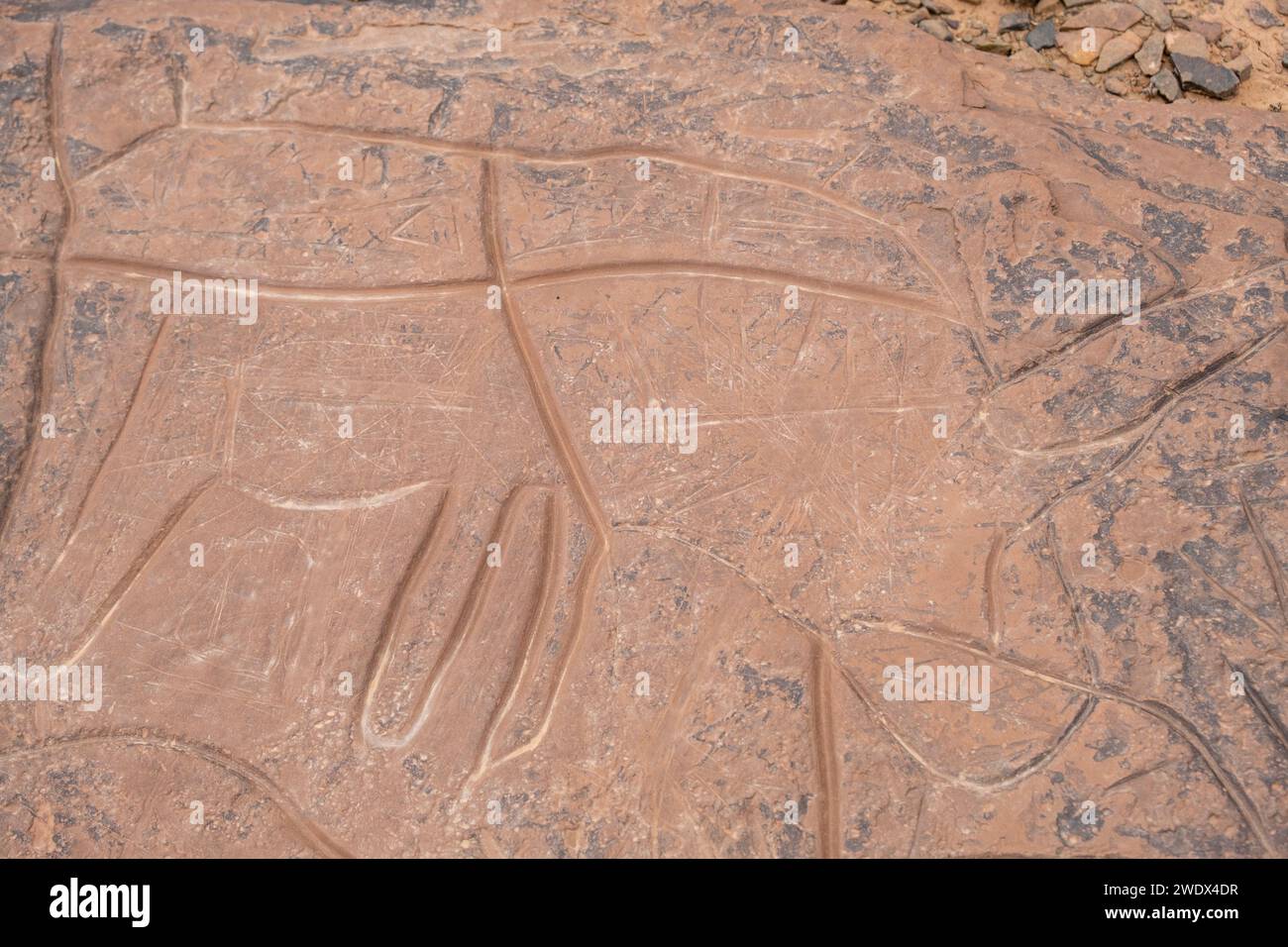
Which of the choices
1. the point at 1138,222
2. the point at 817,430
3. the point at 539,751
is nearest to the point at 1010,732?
the point at 817,430

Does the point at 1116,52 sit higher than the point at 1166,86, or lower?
higher

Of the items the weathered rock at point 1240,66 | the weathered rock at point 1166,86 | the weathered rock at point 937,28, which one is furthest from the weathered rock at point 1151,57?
the weathered rock at point 937,28

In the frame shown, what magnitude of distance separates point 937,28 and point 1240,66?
1.28m

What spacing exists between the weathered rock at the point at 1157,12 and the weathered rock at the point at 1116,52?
120 mm

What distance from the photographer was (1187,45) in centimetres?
489

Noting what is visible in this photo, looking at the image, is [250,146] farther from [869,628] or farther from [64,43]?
[869,628]

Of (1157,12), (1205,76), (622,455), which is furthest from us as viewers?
(1157,12)

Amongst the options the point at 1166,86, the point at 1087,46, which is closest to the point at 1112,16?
the point at 1087,46

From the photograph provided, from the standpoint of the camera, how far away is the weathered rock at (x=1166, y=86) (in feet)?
15.9

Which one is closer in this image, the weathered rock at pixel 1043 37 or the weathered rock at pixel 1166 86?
the weathered rock at pixel 1166 86

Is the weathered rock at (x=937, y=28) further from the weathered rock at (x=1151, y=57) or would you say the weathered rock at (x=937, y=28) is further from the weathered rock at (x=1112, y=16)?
the weathered rock at (x=1151, y=57)

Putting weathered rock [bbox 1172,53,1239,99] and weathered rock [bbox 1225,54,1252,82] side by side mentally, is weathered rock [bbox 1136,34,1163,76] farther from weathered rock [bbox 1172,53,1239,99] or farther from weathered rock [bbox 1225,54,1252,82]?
weathered rock [bbox 1225,54,1252,82]

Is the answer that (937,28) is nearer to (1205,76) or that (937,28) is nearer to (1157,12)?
(1157,12)

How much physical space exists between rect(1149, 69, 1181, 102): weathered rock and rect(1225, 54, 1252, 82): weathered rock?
0.82 feet
